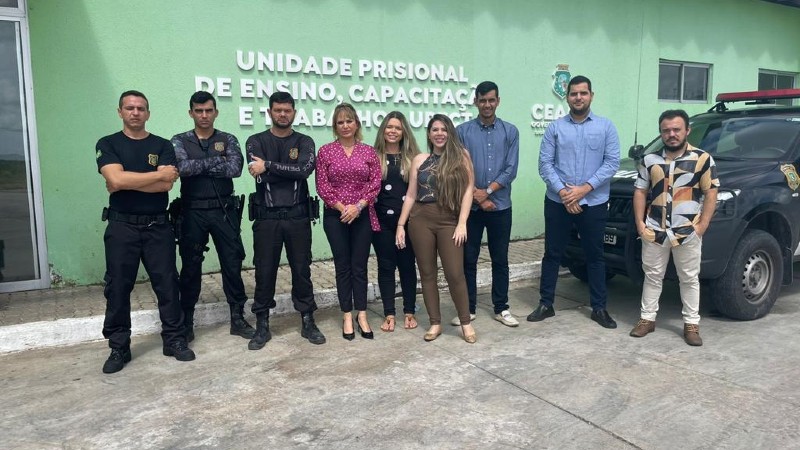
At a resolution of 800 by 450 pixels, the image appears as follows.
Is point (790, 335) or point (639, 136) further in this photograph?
point (639, 136)

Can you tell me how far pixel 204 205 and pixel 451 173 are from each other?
6.13ft

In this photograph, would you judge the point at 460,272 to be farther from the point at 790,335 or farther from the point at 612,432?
the point at 790,335

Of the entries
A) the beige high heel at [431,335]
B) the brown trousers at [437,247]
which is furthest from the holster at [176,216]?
the beige high heel at [431,335]

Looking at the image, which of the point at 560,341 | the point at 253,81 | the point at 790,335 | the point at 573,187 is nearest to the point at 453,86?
the point at 253,81

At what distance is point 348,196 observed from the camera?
439 cm

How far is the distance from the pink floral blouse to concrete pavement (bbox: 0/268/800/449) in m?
1.16

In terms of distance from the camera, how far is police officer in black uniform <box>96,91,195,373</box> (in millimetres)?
3818

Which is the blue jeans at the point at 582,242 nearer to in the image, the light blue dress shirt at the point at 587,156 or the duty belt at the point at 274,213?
the light blue dress shirt at the point at 587,156

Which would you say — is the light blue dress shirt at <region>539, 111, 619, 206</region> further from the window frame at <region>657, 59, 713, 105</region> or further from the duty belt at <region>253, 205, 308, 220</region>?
the window frame at <region>657, 59, 713, 105</region>

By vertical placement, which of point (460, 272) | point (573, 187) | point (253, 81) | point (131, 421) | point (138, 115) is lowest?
point (131, 421)

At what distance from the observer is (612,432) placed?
303 centimetres

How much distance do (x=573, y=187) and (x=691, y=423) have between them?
2079 millimetres

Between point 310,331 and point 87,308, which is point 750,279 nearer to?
point 310,331

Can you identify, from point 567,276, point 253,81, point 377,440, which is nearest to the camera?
point 377,440
